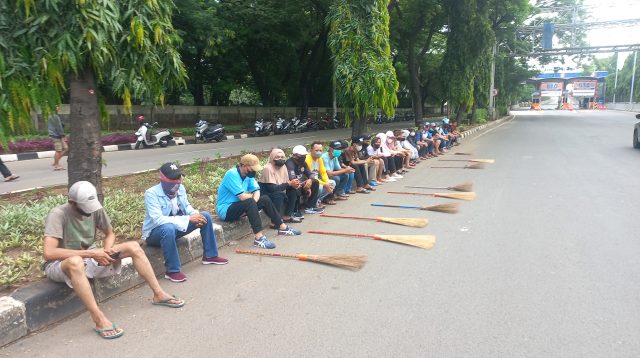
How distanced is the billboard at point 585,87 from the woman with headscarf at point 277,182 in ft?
279

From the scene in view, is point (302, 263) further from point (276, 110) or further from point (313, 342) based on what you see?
point (276, 110)

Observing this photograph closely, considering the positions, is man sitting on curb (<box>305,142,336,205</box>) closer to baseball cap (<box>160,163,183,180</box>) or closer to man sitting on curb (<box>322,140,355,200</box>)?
man sitting on curb (<box>322,140,355,200</box>)

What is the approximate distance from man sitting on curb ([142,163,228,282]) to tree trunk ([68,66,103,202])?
1.22 meters

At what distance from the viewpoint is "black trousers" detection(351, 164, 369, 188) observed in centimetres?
886

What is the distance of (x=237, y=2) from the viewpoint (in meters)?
22.7

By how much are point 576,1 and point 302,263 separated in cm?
3757

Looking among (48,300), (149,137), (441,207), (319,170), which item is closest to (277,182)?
(319,170)

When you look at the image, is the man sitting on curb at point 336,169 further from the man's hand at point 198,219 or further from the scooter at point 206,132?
the scooter at point 206,132

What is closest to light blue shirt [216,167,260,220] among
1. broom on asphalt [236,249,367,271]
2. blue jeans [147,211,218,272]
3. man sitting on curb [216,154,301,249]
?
man sitting on curb [216,154,301,249]

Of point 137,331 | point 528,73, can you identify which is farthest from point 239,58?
point 528,73

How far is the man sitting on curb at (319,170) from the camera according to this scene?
744cm

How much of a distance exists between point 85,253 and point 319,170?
4.55 m

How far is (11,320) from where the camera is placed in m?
3.19

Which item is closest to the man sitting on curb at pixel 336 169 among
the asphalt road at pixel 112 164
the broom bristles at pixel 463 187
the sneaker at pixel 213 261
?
the broom bristles at pixel 463 187
